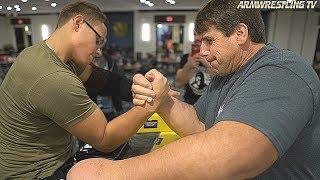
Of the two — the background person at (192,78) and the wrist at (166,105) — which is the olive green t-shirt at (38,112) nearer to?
the wrist at (166,105)

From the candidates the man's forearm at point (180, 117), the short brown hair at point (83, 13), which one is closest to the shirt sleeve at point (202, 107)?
the man's forearm at point (180, 117)

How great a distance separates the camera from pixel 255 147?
641 mm

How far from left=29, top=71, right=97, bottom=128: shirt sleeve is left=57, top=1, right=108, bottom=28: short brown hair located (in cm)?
49

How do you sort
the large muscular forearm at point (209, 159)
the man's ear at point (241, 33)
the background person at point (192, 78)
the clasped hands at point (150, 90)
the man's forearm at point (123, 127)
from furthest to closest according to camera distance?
the background person at point (192, 78) < the man's forearm at point (123, 127) < the clasped hands at point (150, 90) < the man's ear at point (241, 33) < the large muscular forearm at point (209, 159)

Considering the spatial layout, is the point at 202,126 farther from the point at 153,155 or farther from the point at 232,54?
the point at 153,155

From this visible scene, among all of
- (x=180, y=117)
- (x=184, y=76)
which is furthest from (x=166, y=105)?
(x=184, y=76)

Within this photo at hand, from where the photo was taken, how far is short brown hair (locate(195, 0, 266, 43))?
1076mm

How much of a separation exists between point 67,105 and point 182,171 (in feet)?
2.88

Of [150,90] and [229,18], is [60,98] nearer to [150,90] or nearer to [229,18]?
[150,90]

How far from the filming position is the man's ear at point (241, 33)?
42.3 inches

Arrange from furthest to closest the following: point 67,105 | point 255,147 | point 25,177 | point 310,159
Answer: point 25,177 → point 67,105 → point 310,159 → point 255,147

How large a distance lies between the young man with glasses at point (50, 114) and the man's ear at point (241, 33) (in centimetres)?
59

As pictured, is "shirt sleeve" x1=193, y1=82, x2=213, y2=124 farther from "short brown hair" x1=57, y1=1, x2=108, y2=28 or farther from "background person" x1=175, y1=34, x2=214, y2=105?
"background person" x1=175, y1=34, x2=214, y2=105

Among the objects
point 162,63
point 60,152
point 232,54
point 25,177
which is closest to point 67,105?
point 60,152
